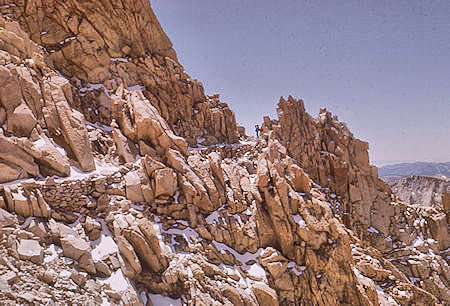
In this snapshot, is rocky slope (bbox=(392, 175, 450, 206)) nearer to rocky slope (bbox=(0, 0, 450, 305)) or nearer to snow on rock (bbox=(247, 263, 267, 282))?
rocky slope (bbox=(0, 0, 450, 305))

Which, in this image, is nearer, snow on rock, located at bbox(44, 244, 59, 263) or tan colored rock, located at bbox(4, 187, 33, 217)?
snow on rock, located at bbox(44, 244, 59, 263)

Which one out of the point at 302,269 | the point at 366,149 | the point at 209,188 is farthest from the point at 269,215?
the point at 366,149

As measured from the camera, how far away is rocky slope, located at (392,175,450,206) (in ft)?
297

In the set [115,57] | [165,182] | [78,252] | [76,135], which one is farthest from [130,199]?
[115,57]

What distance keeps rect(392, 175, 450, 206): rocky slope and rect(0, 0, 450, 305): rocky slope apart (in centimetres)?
9709

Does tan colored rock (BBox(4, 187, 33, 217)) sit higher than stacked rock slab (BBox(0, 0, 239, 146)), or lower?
lower

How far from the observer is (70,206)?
37.9 ft

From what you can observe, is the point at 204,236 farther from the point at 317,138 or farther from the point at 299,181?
the point at 317,138

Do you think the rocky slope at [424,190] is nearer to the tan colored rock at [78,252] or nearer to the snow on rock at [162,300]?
the snow on rock at [162,300]

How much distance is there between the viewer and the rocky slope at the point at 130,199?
31.9 ft

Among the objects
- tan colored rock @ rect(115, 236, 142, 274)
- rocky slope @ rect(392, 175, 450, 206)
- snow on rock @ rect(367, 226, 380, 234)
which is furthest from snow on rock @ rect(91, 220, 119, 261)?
rocky slope @ rect(392, 175, 450, 206)

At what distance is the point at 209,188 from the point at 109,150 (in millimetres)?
8110

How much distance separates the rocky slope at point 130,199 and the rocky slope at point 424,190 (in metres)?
97.1

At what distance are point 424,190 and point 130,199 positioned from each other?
124 m
